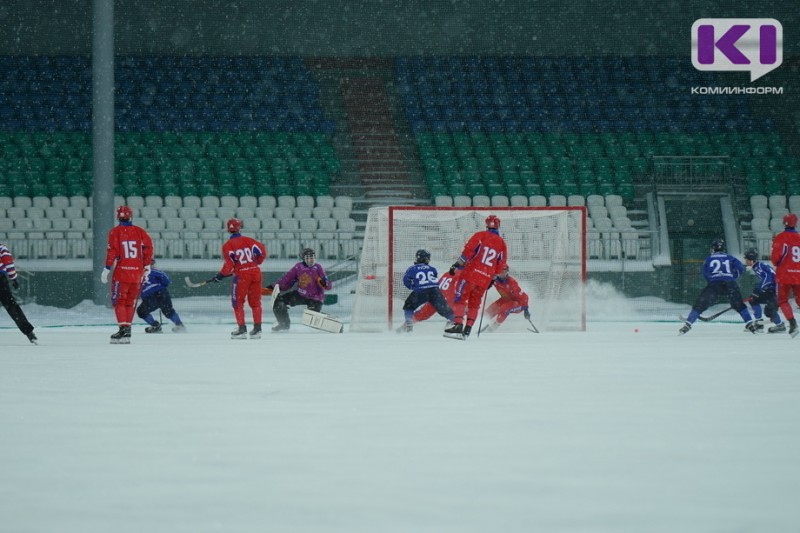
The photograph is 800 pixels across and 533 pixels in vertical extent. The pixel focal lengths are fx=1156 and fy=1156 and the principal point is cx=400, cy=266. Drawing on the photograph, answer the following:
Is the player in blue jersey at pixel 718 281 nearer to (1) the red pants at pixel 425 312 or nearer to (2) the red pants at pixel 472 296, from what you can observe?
(2) the red pants at pixel 472 296

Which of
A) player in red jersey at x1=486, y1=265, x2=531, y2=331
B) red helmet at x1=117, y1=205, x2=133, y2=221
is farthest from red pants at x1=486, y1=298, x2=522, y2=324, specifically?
red helmet at x1=117, y1=205, x2=133, y2=221

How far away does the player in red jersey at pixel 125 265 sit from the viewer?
1295 cm

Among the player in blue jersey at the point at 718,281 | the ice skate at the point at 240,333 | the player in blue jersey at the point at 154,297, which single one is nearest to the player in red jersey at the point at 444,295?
the ice skate at the point at 240,333

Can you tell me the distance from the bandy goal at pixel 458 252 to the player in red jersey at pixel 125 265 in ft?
11.6

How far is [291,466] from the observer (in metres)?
5.14

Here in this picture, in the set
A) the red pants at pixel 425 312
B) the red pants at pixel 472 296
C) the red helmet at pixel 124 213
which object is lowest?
the red pants at pixel 425 312

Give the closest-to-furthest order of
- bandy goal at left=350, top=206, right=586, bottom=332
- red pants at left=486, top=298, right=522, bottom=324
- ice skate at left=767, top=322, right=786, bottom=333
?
ice skate at left=767, top=322, right=786, bottom=333 → red pants at left=486, top=298, right=522, bottom=324 → bandy goal at left=350, top=206, right=586, bottom=332

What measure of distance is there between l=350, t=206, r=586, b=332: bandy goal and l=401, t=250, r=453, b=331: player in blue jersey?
3.74 feet

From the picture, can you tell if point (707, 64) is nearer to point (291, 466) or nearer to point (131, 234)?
→ point (131, 234)

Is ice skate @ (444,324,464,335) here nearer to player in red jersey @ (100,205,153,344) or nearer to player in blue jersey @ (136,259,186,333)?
player in red jersey @ (100,205,153,344)

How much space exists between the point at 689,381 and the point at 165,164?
1803 cm

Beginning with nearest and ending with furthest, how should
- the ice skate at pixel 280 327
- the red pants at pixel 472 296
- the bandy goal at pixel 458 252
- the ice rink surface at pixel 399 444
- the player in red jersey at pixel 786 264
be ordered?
the ice rink surface at pixel 399 444 → the red pants at pixel 472 296 → the player in red jersey at pixel 786 264 → the ice skate at pixel 280 327 → the bandy goal at pixel 458 252

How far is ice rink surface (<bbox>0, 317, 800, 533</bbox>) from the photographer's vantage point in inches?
166

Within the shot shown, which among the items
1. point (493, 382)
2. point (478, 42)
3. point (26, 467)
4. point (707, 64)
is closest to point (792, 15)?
point (707, 64)
